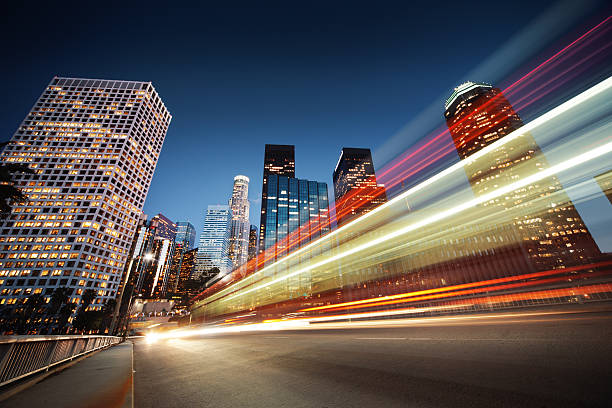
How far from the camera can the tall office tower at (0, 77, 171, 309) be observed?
7312 cm

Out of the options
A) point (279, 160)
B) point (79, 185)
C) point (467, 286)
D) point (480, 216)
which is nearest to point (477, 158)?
point (480, 216)

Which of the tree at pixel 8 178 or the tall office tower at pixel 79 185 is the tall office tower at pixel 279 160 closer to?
the tall office tower at pixel 79 185

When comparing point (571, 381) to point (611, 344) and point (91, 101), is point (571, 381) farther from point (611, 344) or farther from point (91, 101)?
point (91, 101)

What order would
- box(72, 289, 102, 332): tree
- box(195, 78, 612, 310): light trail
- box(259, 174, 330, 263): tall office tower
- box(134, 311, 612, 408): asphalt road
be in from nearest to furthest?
box(134, 311, 612, 408): asphalt road < box(195, 78, 612, 310): light trail < box(72, 289, 102, 332): tree < box(259, 174, 330, 263): tall office tower

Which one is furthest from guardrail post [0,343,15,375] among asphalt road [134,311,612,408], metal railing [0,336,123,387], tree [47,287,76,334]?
tree [47,287,76,334]

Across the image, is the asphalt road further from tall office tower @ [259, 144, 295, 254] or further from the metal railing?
tall office tower @ [259, 144, 295, 254]

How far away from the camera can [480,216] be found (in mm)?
10570

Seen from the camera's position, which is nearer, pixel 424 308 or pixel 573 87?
pixel 573 87

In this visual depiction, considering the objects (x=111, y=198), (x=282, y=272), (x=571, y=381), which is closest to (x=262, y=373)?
(x=571, y=381)

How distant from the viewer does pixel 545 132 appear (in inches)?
306

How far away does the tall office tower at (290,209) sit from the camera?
9550 cm

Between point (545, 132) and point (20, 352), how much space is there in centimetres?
1505

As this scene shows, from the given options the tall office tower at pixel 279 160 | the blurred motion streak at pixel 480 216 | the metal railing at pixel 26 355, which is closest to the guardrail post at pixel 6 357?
the metal railing at pixel 26 355

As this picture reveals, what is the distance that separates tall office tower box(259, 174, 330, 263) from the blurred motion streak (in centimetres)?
7116
